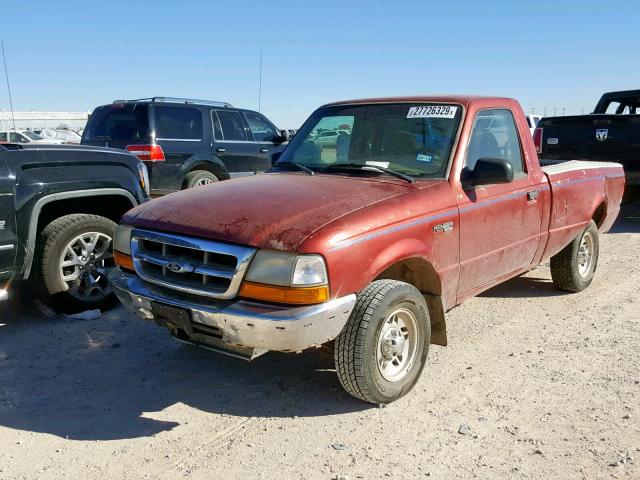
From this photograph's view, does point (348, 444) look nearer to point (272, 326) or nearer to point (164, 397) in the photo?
point (272, 326)

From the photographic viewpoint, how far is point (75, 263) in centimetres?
514

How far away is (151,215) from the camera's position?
369 cm

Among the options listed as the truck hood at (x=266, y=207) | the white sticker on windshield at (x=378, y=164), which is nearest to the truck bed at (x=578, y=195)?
the white sticker on windshield at (x=378, y=164)

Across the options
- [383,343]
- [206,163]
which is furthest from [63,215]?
[206,163]

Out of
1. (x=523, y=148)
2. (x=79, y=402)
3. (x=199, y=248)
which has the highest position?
(x=523, y=148)

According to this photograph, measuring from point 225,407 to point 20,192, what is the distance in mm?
2407

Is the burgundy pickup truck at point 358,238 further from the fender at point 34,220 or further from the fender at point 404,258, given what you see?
the fender at point 34,220

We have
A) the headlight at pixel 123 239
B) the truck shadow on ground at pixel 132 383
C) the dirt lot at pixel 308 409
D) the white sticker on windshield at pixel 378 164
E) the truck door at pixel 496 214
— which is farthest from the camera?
the white sticker on windshield at pixel 378 164

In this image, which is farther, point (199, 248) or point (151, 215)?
point (151, 215)

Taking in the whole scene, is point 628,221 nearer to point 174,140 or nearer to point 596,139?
point 596,139

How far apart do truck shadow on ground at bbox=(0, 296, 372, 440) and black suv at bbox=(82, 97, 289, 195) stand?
4711 millimetres

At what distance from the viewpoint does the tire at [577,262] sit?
5.74m

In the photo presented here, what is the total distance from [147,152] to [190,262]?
632 centimetres

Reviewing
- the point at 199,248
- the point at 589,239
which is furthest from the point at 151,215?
the point at 589,239
